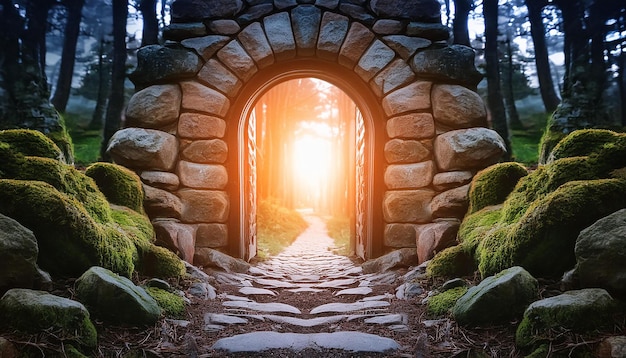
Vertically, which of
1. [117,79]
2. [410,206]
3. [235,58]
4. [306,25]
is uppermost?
[306,25]

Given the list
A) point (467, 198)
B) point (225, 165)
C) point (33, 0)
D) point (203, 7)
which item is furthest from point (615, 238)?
point (33, 0)

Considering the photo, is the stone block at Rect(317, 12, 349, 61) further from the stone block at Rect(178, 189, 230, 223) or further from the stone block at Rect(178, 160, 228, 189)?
the stone block at Rect(178, 189, 230, 223)

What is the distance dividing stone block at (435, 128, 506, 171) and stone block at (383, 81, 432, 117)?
49 centimetres

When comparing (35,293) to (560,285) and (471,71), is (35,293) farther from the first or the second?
(471,71)

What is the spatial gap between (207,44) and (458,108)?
3047 mm

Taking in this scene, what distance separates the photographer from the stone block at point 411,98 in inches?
200

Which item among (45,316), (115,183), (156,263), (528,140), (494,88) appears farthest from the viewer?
(494,88)

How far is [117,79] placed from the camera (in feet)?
17.1

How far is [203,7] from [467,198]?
12.5 ft

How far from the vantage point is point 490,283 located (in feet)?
8.57

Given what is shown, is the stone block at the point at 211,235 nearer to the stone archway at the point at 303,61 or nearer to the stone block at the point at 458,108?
the stone archway at the point at 303,61

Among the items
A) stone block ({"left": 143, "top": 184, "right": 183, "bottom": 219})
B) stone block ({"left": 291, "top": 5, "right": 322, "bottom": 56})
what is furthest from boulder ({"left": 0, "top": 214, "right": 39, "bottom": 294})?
stone block ({"left": 291, "top": 5, "right": 322, "bottom": 56})

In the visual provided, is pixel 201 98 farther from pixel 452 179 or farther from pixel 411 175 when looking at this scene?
pixel 452 179

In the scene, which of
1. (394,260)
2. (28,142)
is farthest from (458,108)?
(28,142)
